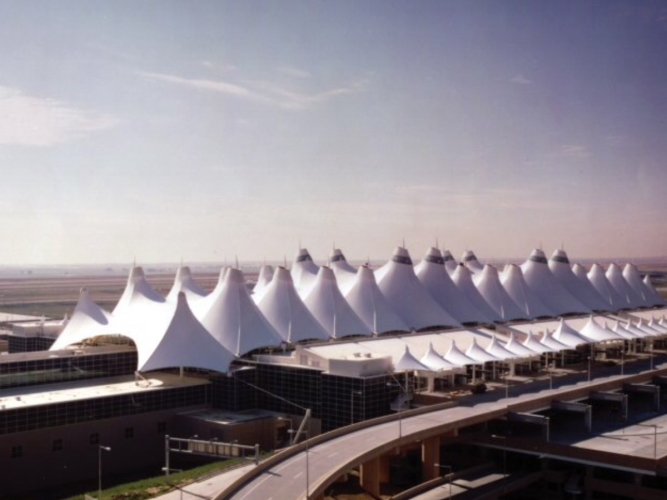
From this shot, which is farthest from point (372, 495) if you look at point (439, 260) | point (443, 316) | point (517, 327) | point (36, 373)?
point (439, 260)

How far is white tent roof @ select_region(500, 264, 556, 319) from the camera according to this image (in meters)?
85.3

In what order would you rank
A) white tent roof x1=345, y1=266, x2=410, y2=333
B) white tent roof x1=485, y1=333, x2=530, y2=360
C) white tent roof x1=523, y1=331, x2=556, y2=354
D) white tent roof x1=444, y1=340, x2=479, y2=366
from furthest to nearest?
white tent roof x1=345, y1=266, x2=410, y2=333 → white tent roof x1=523, y1=331, x2=556, y2=354 → white tent roof x1=485, y1=333, x2=530, y2=360 → white tent roof x1=444, y1=340, x2=479, y2=366

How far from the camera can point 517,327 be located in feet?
246

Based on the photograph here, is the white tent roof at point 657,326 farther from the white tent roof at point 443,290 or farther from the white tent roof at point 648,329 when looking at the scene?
the white tent roof at point 443,290

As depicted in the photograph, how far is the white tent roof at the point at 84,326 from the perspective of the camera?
194 feet

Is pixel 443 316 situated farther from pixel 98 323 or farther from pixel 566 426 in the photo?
pixel 98 323

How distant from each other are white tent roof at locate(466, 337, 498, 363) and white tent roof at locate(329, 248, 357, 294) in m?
26.6

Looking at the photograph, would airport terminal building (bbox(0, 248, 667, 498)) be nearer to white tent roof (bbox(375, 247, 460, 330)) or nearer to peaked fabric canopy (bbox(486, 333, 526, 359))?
white tent roof (bbox(375, 247, 460, 330))

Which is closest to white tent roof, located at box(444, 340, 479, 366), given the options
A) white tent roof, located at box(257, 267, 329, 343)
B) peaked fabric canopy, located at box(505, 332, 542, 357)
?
peaked fabric canopy, located at box(505, 332, 542, 357)

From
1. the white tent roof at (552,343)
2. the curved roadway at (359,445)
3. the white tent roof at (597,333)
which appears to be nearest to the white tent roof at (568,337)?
the white tent roof at (552,343)

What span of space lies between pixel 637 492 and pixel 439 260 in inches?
1589

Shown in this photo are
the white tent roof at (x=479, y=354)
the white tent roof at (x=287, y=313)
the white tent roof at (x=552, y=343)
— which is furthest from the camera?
the white tent roof at (x=552, y=343)

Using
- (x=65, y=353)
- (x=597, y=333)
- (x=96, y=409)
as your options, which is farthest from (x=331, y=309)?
(x=96, y=409)

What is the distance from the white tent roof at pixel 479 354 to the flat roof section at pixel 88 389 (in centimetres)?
1854
